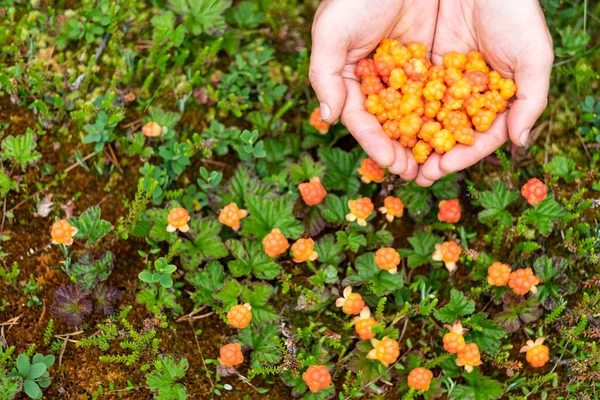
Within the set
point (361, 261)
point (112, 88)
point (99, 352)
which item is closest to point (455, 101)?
point (361, 261)

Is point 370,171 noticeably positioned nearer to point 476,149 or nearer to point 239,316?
point 476,149

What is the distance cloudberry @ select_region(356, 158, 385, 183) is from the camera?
3.56 meters

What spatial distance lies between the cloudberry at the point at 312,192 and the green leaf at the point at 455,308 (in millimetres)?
911

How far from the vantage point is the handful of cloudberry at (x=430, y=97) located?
3.38m

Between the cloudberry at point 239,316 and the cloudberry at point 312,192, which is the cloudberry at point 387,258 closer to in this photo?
the cloudberry at point 312,192

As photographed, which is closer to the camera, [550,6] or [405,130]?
[405,130]

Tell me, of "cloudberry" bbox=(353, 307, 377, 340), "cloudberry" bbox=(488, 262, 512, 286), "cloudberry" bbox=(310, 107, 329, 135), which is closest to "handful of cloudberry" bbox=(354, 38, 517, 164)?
"cloudberry" bbox=(310, 107, 329, 135)

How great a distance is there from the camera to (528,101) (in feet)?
10.9

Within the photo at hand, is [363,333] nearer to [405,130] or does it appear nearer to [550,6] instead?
[405,130]

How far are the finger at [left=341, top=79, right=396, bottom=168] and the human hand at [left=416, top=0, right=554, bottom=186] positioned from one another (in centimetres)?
31

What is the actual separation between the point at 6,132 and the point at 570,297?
11.8 ft

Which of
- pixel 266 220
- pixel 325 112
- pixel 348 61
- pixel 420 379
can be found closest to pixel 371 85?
pixel 348 61

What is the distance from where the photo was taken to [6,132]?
12.2 feet

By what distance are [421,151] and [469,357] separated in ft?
3.75
